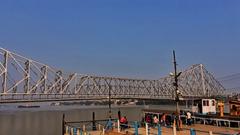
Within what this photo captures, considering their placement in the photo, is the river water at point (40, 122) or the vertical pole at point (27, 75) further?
the vertical pole at point (27, 75)

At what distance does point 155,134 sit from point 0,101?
9882 cm

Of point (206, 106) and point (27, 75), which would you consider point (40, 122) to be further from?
point (27, 75)

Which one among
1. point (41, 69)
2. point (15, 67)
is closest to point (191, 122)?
point (15, 67)

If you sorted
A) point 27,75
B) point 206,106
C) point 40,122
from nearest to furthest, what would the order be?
point 206,106
point 40,122
point 27,75

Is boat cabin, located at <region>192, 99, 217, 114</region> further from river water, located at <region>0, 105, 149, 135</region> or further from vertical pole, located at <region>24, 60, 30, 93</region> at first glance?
vertical pole, located at <region>24, 60, 30, 93</region>

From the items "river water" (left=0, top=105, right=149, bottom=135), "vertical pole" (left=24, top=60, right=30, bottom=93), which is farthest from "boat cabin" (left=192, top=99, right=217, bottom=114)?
"vertical pole" (left=24, top=60, right=30, bottom=93)

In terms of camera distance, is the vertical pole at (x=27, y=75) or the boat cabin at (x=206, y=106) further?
the vertical pole at (x=27, y=75)

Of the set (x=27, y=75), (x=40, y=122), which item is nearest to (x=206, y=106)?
(x=40, y=122)

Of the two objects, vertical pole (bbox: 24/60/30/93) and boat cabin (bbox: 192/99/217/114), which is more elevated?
vertical pole (bbox: 24/60/30/93)

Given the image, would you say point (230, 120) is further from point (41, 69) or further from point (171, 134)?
point (41, 69)

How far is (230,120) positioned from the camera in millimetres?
41938

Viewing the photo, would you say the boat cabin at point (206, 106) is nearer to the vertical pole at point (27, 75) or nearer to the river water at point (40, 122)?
the river water at point (40, 122)

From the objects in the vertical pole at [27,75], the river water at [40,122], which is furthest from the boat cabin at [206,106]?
the vertical pole at [27,75]

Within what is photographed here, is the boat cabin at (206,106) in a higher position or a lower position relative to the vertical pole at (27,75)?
lower
